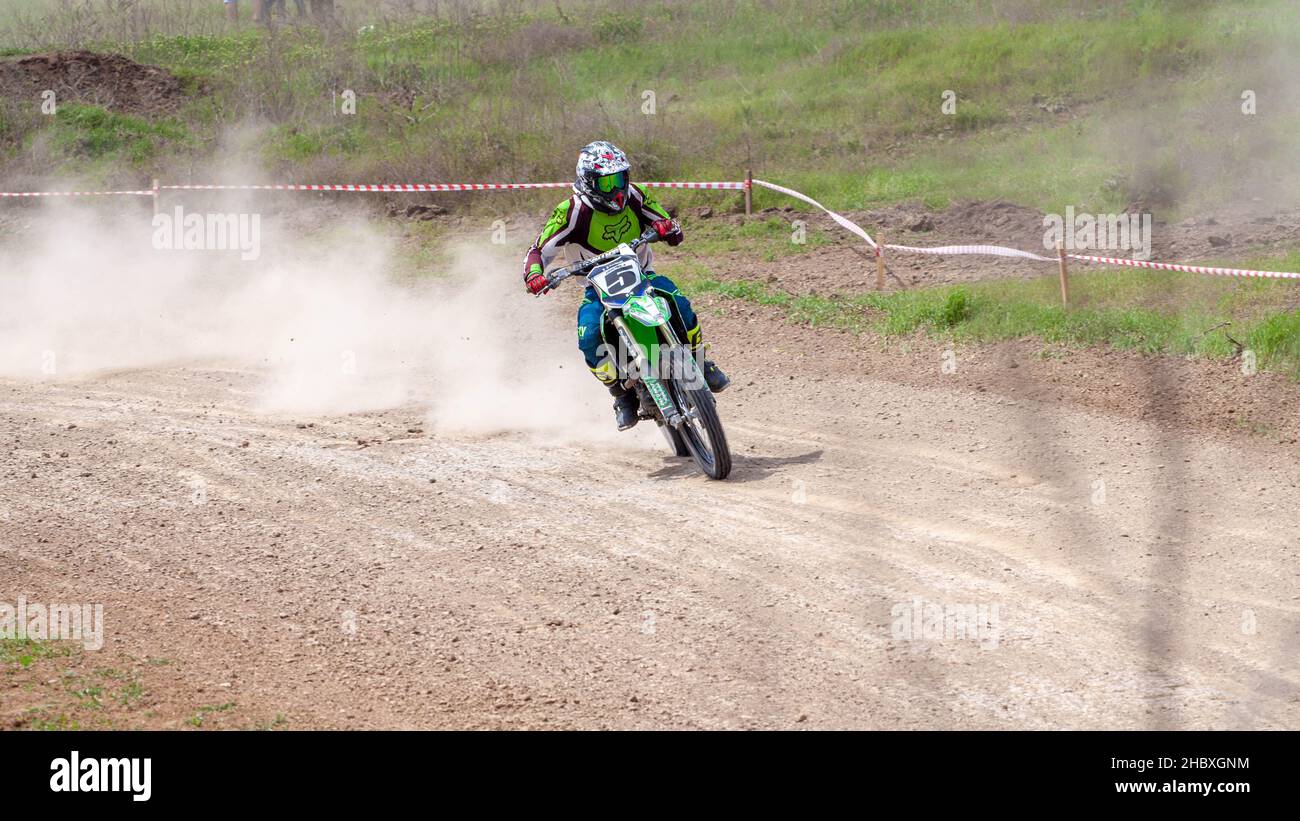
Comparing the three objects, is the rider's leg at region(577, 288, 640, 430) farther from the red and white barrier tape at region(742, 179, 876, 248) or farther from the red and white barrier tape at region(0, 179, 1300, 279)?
the red and white barrier tape at region(742, 179, 876, 248)

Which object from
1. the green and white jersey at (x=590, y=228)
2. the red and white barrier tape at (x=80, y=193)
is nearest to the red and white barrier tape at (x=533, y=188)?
the red and white barrier tape at (x=80, y=193)

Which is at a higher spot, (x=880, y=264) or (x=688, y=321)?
(x=880, y=264)

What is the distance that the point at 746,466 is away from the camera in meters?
10.0

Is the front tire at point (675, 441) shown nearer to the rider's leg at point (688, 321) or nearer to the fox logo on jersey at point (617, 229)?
the rider's leg at point (688, 321)

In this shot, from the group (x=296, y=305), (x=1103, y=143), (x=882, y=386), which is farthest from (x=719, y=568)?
(x=1103, y=143)

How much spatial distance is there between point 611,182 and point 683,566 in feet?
11.0

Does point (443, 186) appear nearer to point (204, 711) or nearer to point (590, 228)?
point (590, 228)

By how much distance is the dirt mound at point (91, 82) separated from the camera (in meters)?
25.7

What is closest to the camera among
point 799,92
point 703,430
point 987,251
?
point 703,430

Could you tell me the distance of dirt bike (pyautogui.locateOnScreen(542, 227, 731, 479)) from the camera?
9.37m

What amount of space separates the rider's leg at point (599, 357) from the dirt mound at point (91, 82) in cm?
1901

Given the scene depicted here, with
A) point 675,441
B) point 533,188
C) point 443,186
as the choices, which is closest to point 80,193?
point 443,186

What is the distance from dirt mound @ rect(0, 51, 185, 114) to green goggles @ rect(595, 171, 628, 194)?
61.6 ft
